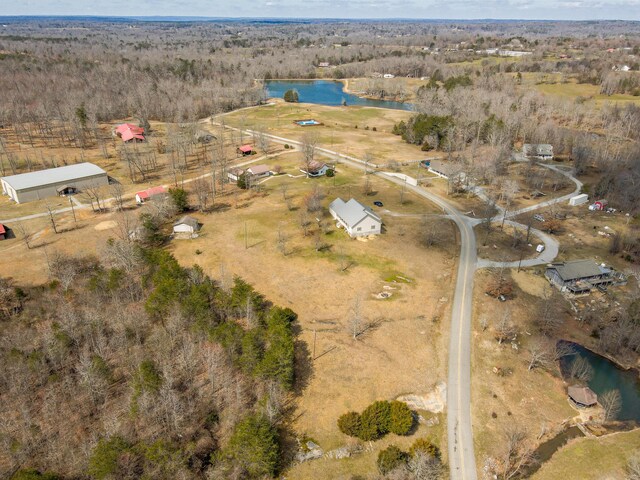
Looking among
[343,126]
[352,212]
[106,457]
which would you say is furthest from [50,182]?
[343,126]

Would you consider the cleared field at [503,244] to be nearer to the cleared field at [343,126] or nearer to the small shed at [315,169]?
the small shed at [315,169]

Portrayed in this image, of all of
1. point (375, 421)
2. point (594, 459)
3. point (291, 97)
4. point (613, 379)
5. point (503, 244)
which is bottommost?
point (613, 379)

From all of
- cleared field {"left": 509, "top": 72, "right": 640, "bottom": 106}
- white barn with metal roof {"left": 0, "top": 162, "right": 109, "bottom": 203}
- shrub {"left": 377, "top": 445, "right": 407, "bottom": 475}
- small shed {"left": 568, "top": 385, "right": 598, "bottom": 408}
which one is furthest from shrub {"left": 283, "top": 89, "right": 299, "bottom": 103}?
shrub {"left": 377, "top": 445, "right": 407, "bottom": 475}

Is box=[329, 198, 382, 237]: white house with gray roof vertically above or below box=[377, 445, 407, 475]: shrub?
above

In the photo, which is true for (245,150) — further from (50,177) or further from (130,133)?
(50,177)

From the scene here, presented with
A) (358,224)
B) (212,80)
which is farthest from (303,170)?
(212,80)

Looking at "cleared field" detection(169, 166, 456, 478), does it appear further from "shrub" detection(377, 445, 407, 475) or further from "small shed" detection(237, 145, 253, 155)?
"small shed" detection(237, 145, 253, 155)

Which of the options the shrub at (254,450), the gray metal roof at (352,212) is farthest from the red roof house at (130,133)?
the shrub at (254,450)
